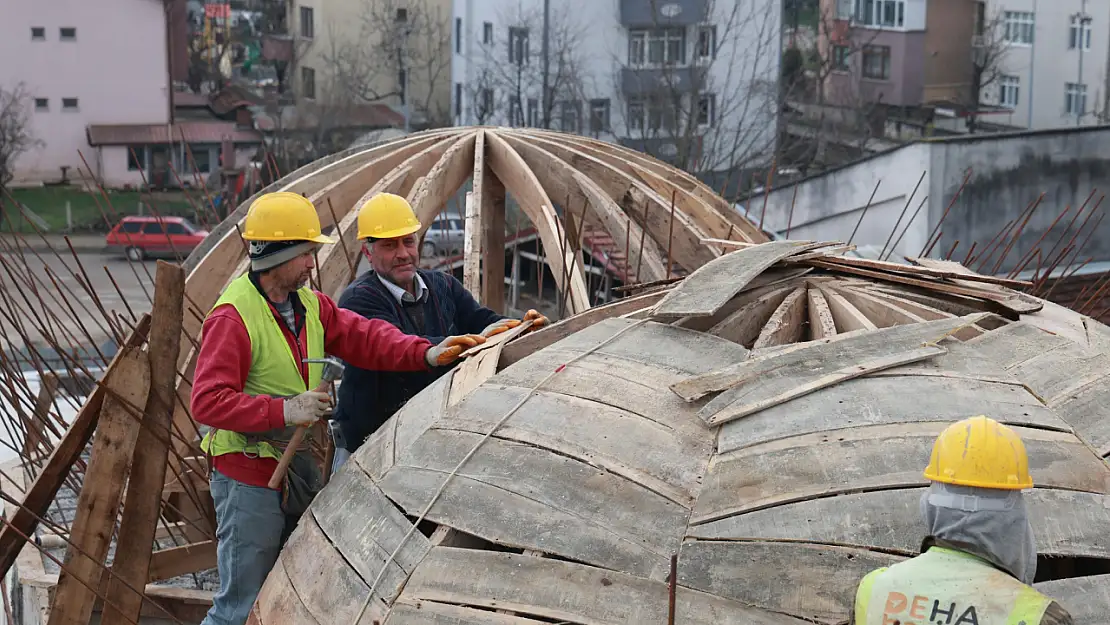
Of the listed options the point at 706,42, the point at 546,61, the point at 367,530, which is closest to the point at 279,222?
the point at 367,530

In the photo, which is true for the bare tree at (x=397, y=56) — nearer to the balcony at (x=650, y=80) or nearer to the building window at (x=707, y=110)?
the balcony at (x=650, y=80)

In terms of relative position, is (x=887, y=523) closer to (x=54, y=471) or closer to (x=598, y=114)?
(x=54, y=471)

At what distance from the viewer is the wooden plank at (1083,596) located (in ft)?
15.1

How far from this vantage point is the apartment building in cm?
5209

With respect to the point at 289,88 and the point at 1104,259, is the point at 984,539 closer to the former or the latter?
the point at 1104,259

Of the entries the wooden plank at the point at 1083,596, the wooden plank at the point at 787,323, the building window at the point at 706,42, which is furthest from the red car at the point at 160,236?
the wooden plank at the point at 1083,596

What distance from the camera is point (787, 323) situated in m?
6.35

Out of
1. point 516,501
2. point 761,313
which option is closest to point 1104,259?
point 761,313

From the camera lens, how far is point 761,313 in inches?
251

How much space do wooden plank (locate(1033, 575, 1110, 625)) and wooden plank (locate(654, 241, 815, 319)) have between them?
1970 millimetres

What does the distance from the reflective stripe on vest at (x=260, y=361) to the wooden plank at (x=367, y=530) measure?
0.40 metres

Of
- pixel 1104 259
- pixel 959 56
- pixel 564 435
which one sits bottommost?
pixel 1104 259

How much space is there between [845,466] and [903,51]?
165ft

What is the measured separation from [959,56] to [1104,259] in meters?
27.3
